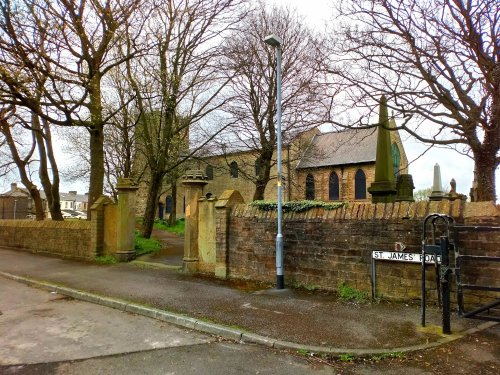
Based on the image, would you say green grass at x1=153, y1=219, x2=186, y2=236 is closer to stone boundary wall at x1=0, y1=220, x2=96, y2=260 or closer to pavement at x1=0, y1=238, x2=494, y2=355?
stone boundary wall at x1=0, y1=220, x2=96, y2=260

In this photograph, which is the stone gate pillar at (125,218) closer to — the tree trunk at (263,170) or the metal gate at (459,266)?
the tree trunk at (263,170)

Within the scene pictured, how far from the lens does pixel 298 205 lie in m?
8.35

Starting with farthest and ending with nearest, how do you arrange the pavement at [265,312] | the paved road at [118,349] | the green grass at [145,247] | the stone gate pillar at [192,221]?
1. the green grass at [145,247]
2. the stone gate pillar at [192,221]
3. the pavement at [265,312]
4. the paved road at [118,349]

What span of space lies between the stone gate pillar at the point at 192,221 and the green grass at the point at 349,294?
4.15 m

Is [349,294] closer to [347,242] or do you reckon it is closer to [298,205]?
[347,242]

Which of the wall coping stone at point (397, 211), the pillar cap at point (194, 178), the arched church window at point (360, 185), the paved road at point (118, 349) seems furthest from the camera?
the arched church window at point (360, 185)

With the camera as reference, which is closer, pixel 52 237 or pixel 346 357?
pixel 346 357

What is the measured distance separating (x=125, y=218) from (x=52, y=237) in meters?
4.44

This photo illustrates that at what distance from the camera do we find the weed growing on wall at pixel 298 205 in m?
7.73

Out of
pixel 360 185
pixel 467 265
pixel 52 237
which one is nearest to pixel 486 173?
pixel 467 265

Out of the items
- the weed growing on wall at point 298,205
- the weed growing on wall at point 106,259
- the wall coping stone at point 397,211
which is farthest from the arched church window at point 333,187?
the wall coping stone at point 397,211

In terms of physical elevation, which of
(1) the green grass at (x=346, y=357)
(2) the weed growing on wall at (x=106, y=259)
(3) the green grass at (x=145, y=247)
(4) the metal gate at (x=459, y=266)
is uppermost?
(4) the metal gate at (x=459, y=266)

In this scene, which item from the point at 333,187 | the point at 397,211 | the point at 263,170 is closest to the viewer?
the point at 397,211

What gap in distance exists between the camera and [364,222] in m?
7.22
